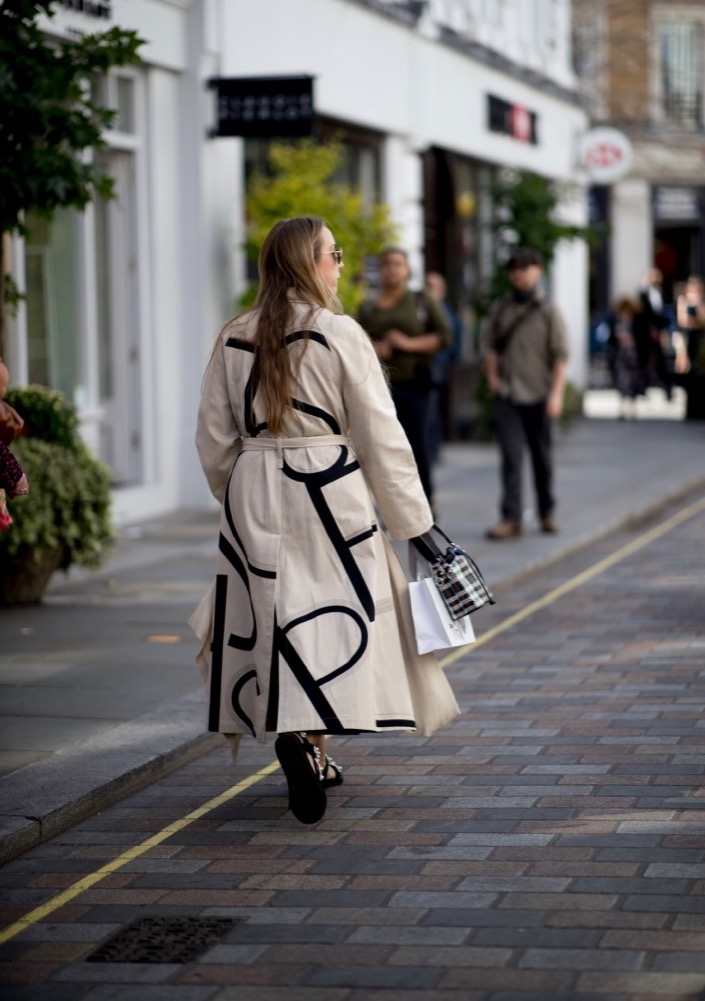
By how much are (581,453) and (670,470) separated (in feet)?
7.74

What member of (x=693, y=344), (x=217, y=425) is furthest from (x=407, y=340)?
(x=693, y=344)

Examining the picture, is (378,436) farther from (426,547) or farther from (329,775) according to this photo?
(329,775)

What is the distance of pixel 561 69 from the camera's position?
1066 inches

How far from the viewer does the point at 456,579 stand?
565cm

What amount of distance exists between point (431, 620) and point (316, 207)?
9.65 metres

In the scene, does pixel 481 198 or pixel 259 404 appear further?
pixel 481 198

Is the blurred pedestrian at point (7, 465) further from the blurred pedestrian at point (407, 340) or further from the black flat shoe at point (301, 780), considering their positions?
the blurred pedestrian at point (407, 340)

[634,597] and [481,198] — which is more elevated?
[481,198]

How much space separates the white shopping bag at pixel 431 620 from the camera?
5.63 m

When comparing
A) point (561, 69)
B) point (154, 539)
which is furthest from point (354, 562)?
point (561, 69)

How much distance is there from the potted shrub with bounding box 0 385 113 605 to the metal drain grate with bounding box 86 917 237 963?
4953 mm

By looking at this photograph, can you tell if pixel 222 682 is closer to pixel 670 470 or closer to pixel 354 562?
pixel 354 562

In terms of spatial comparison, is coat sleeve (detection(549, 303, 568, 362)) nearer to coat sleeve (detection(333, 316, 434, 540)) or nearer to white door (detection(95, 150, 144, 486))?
white door (detection(95, 150, 144, 486))

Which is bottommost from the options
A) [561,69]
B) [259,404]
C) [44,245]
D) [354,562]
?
[354,562]
